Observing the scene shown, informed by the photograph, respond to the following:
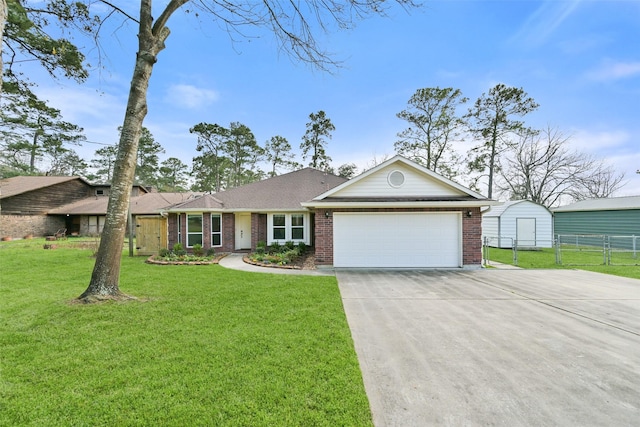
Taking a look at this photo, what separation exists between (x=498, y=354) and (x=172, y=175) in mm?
45361

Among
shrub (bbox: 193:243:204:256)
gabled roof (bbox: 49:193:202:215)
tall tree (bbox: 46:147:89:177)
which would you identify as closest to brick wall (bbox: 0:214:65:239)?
gabled roof (bbox: 49:193:202:215)

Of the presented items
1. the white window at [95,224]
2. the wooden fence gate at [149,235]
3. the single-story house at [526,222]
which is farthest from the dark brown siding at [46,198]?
the single-story house at [526,222]

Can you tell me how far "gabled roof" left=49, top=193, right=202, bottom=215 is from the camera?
23.3 m

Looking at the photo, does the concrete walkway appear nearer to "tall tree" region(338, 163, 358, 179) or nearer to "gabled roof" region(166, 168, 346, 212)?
"gabled roof" region(166, 168, 346, 212)

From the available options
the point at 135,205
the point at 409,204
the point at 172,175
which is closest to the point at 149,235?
the point at 409,204

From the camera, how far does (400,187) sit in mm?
10172

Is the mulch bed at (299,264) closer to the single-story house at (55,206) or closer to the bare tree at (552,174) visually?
the single-story house at (55,206)

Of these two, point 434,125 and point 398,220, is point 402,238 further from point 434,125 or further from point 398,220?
point 434,125

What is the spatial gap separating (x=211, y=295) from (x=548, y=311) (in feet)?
23.6

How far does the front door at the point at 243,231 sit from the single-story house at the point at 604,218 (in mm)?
17941

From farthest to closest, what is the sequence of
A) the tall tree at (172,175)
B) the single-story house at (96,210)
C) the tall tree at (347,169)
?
the tall tree at (172,175)
the tall tree at (347,169)
the single-story house at (96,210)

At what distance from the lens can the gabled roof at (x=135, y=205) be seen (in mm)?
23328

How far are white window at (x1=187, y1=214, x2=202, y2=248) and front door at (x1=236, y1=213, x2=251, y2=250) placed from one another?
72.6 inches

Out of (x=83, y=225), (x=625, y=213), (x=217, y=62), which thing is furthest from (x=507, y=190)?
(x=83, y=225)
